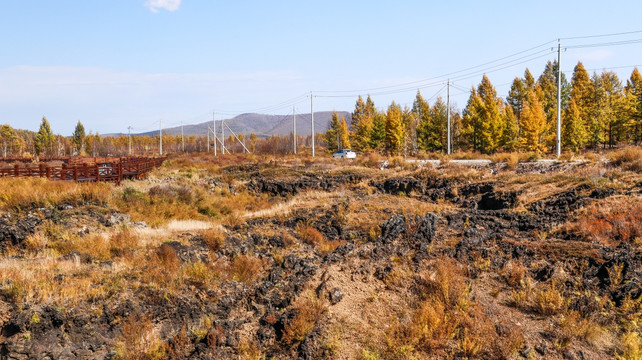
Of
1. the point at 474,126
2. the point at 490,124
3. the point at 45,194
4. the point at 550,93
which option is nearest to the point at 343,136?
the point at 474,126

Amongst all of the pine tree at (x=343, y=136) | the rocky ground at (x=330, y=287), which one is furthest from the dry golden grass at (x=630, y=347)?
the pine tree at (x=343, y=136)

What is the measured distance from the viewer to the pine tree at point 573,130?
162 feet

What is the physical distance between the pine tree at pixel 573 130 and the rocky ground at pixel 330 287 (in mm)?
42590

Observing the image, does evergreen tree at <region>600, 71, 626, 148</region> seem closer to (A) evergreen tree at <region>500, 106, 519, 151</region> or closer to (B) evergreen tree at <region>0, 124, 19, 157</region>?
(A) evergreen tree at <region>500, 106, 519, 151</region>

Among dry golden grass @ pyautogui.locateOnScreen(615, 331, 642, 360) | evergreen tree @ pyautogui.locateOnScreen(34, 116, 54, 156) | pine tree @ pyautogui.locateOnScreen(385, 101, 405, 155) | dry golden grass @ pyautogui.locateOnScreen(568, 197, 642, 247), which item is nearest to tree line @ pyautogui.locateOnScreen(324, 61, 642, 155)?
pine tree @ pyautogui.locateOnScreen(385, 101, 405, 155)

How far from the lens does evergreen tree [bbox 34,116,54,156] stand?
9138cm

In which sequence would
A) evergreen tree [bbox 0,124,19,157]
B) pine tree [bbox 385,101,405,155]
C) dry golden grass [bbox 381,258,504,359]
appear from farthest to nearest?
1. evergreen tree [bbox 0,124,19,157]
2. pine tree [bbox 385,101,405,155]
3. dry golden grass [bbox 381,258,504,359]

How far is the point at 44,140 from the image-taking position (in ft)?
303

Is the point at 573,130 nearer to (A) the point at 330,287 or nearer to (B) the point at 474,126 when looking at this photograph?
(B) the point at 474,126

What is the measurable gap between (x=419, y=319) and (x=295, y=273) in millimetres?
3232

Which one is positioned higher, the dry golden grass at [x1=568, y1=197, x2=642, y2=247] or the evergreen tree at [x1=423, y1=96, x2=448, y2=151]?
the evergreen tree at [x1=423, y1=96, x2=448, y2=151]

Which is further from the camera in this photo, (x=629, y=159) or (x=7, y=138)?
(x=7, y=138)

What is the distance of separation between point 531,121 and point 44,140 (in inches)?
4134

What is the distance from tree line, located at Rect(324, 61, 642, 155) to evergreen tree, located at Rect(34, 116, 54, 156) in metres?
77.3
